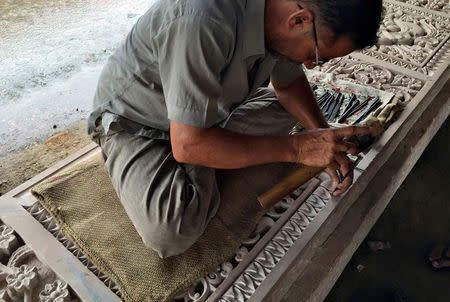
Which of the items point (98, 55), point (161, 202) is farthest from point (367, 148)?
point (98, 55)

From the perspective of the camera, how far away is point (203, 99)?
1.30 m

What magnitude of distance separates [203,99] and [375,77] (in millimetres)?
1823

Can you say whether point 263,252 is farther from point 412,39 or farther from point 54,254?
point 412,39

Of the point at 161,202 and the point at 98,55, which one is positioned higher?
the point at 161,202

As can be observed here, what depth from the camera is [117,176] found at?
170 cm

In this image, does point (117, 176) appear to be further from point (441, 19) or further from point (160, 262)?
point (441, 19)

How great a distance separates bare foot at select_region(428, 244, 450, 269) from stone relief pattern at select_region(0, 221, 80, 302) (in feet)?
6.99

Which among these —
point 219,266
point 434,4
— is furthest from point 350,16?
point 434,4

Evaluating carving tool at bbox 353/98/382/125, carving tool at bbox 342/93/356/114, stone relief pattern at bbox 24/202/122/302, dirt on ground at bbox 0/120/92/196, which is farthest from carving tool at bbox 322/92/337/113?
dirt on ground at bbox 0/120/92/196

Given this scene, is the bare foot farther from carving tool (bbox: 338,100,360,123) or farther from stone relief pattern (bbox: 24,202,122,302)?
stone relief pattern (bbox: 24,202,122,302)

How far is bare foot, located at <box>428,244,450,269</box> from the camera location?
2.47m

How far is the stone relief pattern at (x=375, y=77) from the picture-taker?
2598 millimetres

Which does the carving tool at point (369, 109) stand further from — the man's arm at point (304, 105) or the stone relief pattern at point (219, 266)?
the stone relief pattern at point (219, 266)

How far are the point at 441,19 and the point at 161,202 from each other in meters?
3.07
